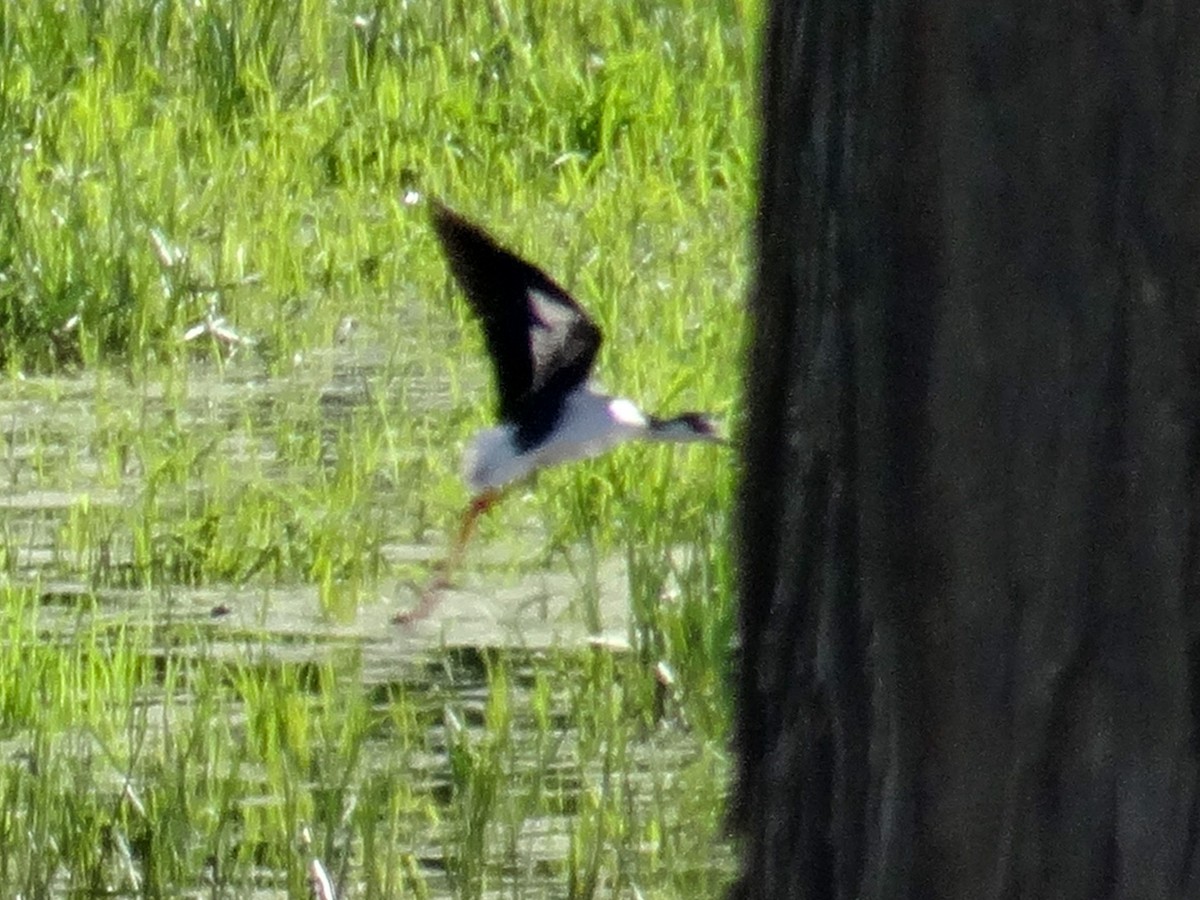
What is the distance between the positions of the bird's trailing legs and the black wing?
13 cm

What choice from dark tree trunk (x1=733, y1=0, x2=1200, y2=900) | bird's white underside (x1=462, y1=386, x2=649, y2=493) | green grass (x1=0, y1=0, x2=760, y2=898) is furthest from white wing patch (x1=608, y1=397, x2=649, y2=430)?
dark tree trunk (x1=733, y1=0, x2=1200, y2=900)

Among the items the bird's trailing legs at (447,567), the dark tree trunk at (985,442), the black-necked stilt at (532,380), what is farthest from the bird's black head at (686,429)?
the dark tree trunk at (985,442)

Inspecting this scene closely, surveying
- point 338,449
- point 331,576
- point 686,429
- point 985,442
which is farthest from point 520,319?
point 985,442

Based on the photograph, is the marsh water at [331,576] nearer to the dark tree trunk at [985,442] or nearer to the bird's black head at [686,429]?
the bird's black head at [686,429]

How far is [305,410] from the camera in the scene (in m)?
4.87

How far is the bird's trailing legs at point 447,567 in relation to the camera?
3.81 m

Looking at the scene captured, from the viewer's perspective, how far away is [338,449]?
15.0ft

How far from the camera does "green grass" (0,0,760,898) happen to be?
10.4ft

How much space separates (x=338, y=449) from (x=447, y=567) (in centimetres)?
78

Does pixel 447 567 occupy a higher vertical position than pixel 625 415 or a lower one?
lower

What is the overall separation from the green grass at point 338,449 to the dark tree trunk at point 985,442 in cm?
28

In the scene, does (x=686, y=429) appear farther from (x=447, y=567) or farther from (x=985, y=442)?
(x=985, y=442)

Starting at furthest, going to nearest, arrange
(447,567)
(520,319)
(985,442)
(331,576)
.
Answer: (331,576) → (447,567) → (520,319) → (985,442)

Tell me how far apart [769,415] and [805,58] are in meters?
0.17
